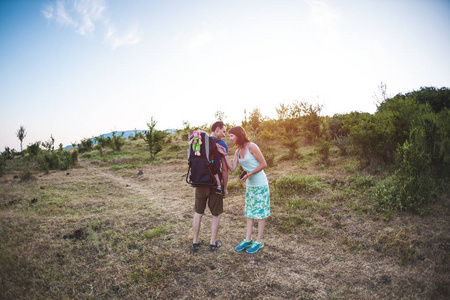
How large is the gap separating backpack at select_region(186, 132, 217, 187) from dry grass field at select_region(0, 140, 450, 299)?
127 centimetres

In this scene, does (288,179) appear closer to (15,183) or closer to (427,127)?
(427,127)

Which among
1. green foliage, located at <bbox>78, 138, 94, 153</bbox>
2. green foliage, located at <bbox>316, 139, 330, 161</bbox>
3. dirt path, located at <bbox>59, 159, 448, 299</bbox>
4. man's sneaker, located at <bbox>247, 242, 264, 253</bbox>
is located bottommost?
dirt path, located at <bbox>59, 159, 448, 299</bbox>

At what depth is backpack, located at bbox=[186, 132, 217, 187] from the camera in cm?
327

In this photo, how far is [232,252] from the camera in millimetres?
3699

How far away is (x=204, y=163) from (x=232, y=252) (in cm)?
162

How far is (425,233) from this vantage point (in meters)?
3.70

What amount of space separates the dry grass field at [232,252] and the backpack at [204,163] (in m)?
1.27

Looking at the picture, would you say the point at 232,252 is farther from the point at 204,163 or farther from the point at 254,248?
the point at 204,163

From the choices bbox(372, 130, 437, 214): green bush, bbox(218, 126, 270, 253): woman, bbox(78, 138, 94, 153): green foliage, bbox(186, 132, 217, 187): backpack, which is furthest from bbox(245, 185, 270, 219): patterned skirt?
bbox(78, 138, 94, 153): green foliage

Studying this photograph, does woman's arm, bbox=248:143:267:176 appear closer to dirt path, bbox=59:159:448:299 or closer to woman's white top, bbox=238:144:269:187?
woman's white top, bbox=238:144:269:187

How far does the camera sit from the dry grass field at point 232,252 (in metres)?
2.83

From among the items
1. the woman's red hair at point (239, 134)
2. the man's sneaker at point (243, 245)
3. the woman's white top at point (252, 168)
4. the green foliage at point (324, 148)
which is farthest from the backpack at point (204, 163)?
the green foliage at point (324, 148)

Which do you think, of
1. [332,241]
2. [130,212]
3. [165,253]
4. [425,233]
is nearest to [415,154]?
[425,233]

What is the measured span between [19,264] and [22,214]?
318 centimetres
